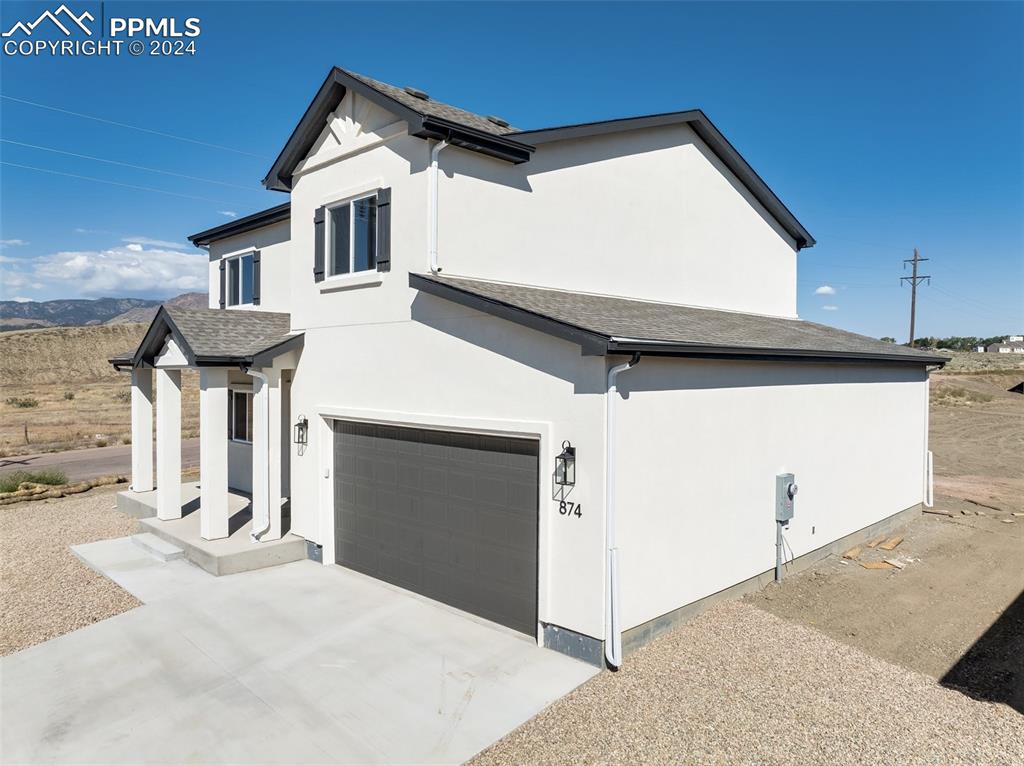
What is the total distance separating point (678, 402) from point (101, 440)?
28526mm

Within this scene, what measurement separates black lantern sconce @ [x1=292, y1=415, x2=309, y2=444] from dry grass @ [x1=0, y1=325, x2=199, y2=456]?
813 inches

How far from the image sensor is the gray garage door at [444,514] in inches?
304

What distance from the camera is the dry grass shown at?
94.5 feet

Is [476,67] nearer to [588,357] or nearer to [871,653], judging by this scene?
[588,357]

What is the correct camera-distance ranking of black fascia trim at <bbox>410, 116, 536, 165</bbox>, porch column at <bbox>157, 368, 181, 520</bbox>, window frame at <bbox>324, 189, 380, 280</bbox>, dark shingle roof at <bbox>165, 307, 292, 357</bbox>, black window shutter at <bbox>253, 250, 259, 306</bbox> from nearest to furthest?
black fascia trim at <bbox>410, 116, 536, 165</bbox> → window frame at <bbox>324, 189, 380, 280</bbox> → dark shingle roof at <bbox>165, 307, 292, 357</bbox> → porch column at <bbox>157, 368, 181, 520</bbox> → black window shutter at <bbox>253, 250, 259, 306</bbox>

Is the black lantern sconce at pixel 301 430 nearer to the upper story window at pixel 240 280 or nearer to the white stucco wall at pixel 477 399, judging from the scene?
the white stucco wall at pixel 477 399

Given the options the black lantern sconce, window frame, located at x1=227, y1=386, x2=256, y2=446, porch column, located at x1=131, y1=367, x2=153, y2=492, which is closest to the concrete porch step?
the black lantern sconce

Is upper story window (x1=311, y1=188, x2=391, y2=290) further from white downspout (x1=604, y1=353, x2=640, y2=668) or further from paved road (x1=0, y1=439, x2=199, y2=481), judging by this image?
paved road (x1=0, y1=439, x2=199, y2=481)

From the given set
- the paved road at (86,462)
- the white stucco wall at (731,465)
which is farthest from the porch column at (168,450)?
the paved road at (86,462)

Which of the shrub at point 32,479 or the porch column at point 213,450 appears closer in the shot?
the porch column at point 213,450

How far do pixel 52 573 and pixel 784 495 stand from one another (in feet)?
39.3

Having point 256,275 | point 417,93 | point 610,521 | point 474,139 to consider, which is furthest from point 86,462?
point 610,521

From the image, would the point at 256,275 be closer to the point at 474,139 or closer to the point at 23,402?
the point at 474,139

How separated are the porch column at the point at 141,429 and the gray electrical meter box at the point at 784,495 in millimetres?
13331
